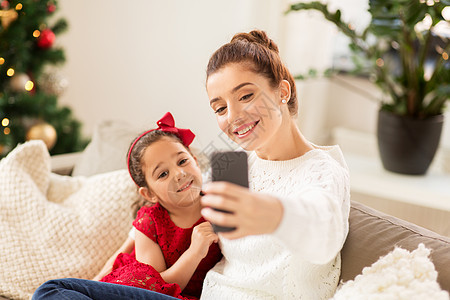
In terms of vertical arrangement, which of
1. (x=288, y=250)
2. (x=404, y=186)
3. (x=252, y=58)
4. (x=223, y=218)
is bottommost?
(x=404, y=186)

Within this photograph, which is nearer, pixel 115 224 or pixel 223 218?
pixel 223 218

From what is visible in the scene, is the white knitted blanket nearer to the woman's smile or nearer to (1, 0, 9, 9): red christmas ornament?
the woman's smile

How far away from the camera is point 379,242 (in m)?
1.22

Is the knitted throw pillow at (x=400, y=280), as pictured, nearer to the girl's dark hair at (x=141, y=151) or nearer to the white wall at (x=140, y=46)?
the girl's dark hair at (x=141, y=151)

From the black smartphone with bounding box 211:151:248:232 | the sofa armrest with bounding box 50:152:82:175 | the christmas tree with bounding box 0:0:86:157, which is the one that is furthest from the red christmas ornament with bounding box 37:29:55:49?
the black smartphone with bounding box 211:151:248:232

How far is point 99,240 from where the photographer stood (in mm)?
1611

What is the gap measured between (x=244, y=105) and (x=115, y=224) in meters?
0.78

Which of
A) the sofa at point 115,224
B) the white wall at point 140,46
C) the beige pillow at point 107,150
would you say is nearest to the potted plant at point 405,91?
the white wall at point 140,46

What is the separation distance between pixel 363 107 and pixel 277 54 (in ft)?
6.51

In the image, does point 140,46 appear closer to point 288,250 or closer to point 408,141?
point 408,141

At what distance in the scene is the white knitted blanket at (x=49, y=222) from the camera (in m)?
1.53

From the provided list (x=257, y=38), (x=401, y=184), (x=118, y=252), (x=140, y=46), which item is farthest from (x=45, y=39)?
(x=401, y=184)

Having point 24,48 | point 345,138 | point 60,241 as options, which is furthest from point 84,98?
point 60,241

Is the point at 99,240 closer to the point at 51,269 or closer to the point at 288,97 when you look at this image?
the point at 51,269
